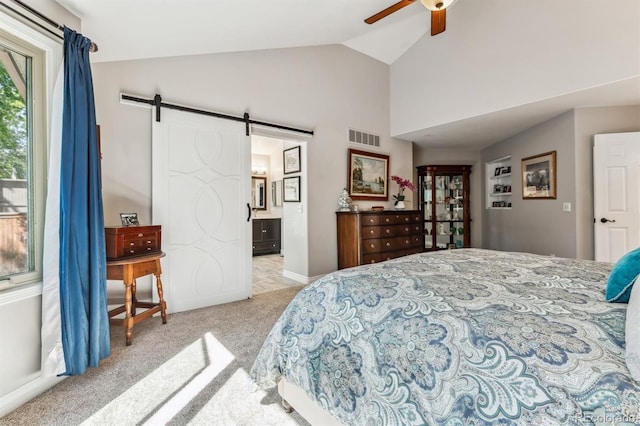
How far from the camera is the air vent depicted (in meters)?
4.47

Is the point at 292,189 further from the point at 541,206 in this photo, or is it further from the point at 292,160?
the point at 541,206

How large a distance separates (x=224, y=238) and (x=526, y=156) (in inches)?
179

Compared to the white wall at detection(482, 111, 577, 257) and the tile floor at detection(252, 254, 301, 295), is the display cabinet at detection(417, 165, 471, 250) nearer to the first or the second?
the white wall at detection(482, 111, 577, 257)

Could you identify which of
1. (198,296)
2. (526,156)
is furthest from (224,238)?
(526,156)

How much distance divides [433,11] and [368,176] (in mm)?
2369

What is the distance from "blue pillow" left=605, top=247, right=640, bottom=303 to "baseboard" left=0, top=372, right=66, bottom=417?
2845mm

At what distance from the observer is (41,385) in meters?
1.70

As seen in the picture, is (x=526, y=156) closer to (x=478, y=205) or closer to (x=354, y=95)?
(x=478, y=205)

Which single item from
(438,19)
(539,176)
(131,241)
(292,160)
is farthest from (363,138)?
(131,241)

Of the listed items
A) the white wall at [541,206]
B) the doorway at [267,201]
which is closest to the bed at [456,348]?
the white wall at [541,206]

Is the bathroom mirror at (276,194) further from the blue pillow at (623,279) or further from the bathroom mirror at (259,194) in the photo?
the blue pillow at (623,279)

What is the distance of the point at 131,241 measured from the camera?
2.36 meters

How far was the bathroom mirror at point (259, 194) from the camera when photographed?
690cm

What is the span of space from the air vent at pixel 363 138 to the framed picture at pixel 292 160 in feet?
2.86
